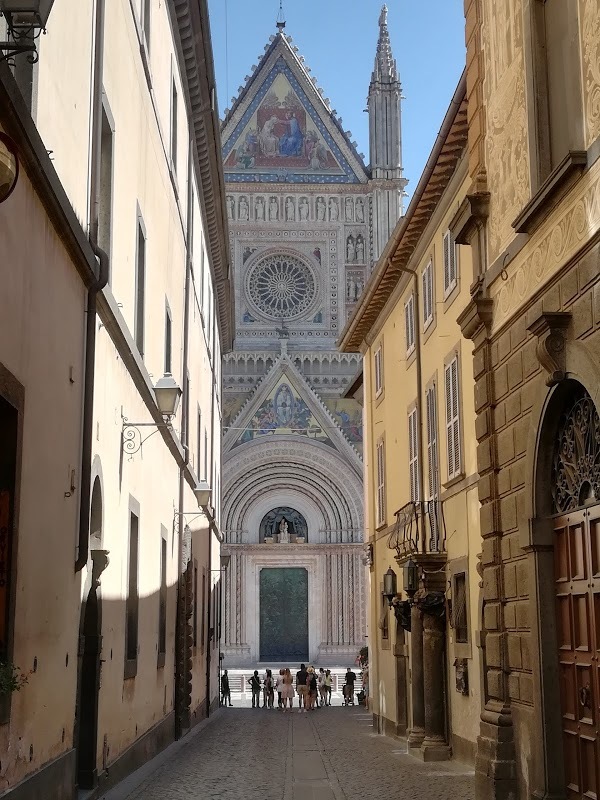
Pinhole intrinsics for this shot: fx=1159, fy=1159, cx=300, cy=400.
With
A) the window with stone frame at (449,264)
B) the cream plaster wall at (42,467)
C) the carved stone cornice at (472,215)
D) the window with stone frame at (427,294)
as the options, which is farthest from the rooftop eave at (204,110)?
the cream plaster wall at (42,467)

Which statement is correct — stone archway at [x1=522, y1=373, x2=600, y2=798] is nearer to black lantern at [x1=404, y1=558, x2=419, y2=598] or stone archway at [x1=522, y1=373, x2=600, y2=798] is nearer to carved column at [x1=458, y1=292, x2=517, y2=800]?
carved column at [x1=458, y1=292, x2=517, y2=800]

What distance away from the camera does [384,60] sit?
55.8 meters

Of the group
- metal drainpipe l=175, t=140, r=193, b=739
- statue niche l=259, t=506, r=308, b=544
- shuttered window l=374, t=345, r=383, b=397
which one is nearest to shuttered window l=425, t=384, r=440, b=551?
metal drainpipe l=175, t=140, r=193, b=739

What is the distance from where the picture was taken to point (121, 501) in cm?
1246

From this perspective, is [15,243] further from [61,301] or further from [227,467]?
[227,467]

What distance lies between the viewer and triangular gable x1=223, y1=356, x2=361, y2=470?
49.8 meters

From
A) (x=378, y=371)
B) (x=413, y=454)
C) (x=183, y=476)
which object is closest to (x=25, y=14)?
(x=413, y=454)

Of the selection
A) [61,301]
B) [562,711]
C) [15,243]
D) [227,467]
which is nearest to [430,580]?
[562,711]

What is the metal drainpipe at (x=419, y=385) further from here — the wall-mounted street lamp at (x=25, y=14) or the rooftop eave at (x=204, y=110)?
the wall-mounted street lamp at (x=25, y=14)

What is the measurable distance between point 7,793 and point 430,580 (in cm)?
1062

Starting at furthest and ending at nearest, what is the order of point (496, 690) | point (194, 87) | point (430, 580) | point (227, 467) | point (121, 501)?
point (227, 467)
point (194, 87)
point (430, 580)
point (121, 501)
point (496, 690)

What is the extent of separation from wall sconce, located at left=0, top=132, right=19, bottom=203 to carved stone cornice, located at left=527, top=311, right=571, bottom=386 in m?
4.43

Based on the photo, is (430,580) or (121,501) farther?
(430,580)

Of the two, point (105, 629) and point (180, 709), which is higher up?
point (105, 629)
